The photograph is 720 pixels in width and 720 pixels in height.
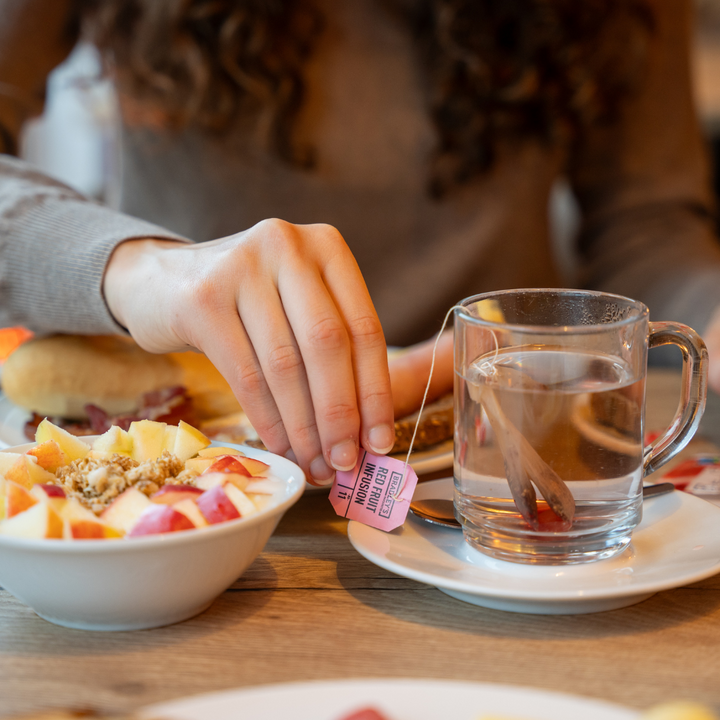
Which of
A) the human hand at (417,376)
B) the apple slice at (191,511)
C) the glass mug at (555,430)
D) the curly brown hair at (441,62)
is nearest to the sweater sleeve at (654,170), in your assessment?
the curly brown hair at (441,62)

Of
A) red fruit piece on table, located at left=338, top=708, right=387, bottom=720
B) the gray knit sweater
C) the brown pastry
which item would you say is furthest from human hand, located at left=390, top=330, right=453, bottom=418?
the gray knit sweater

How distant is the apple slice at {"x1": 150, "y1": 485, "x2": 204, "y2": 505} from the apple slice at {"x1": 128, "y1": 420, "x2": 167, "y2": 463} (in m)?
0.09

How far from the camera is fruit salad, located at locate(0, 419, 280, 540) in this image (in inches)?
19.4

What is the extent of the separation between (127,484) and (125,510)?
4cm

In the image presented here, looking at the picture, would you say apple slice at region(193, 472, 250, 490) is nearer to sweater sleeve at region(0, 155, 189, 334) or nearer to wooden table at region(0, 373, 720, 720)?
wooden table at region(0, 373, 720, 720)

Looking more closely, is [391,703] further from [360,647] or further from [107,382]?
[107,382]

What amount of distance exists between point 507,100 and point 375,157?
0.99 ft

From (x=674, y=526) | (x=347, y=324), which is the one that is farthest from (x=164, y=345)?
(x=674, y=526)

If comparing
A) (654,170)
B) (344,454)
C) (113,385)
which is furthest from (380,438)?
(654,170)

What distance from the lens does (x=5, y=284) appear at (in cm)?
99

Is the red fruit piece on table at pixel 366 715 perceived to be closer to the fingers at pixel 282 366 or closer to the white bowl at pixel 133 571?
the white bowl at pixel 133 571

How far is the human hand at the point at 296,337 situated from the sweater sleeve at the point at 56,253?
233mm

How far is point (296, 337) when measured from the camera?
24.3 inches

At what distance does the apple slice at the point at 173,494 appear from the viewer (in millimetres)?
527
